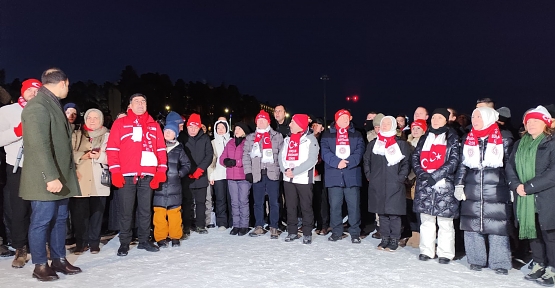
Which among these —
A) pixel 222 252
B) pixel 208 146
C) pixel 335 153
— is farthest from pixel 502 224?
pixel 208 146

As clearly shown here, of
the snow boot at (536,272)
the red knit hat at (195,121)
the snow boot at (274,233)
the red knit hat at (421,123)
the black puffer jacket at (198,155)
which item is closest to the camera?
the snow boot at (536,272)

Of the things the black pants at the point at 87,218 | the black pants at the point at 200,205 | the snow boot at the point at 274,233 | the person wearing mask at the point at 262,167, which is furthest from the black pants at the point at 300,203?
the black pants at the point at 87,218

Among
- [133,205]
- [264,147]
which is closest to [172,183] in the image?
[133,205]

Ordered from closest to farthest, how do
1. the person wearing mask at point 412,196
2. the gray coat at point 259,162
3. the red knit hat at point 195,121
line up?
the person wearing mask at point 412,196, the gray coat at point 259,162, the red knit hat at point 195,121

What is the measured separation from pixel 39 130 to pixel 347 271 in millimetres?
3702

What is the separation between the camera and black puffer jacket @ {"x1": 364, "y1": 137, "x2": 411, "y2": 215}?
589 centimetres

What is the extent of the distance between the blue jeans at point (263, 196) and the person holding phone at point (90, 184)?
2446 millimetres

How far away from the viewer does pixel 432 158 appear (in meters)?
5.34

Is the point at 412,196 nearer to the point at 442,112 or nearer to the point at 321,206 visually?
the point at 442,112

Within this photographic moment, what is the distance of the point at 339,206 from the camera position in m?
6.67

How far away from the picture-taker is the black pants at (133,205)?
5785 millimetres

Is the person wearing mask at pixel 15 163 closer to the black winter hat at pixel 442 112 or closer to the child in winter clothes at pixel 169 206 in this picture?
the child in winter clothes at pixel 169 206

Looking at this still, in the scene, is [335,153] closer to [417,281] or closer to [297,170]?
[297,170]

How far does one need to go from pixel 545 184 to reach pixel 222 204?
198 inches
